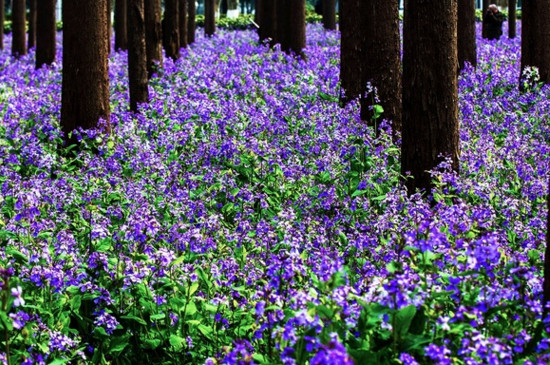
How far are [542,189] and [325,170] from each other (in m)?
2.18

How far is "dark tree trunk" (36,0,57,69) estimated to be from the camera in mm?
17188

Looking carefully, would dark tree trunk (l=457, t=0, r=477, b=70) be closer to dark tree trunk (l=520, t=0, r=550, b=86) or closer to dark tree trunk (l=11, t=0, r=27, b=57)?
dark tree trunk (l=520, t=0, r=550, b=86)

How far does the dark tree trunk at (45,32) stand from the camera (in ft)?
56.4

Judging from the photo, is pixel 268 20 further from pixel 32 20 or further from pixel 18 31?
pixel 32 20

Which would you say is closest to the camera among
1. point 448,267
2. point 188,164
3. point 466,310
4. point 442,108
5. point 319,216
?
point 466,310

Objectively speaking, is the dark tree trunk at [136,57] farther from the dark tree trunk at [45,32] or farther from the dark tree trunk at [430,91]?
the dark tree trunk at [430,91]

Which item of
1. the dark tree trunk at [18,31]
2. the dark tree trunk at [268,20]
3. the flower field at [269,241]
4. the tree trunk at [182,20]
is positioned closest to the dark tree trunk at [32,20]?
the dark tree trunk at [18,31]

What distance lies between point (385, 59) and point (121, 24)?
15.3 m

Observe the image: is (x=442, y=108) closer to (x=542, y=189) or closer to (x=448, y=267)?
(x=542, y=189)

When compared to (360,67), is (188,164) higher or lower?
lower

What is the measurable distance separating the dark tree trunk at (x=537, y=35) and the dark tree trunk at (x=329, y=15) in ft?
52.0

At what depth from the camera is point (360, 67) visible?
41.9 ft

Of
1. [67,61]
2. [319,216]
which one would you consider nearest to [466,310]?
[319,216]

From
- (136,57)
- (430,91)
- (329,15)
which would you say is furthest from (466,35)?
(329,15)
